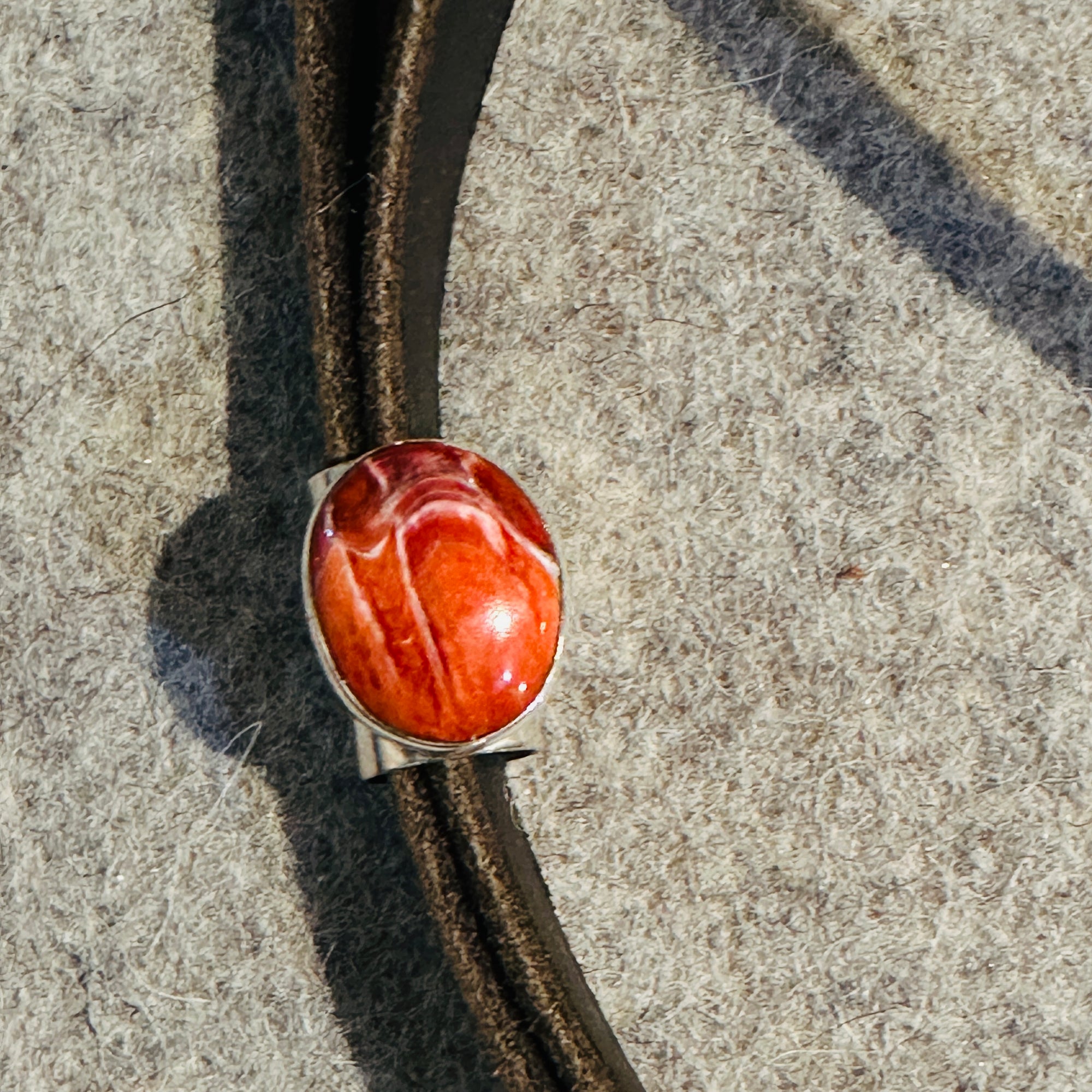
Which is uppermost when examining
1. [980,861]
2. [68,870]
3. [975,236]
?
[975,236]

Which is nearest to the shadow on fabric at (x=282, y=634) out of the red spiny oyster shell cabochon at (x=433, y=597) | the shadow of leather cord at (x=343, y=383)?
the shadow of leather cord at (x=343, y=383)

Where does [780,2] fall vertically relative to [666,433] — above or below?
above

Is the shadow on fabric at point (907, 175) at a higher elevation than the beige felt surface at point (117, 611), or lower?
higher

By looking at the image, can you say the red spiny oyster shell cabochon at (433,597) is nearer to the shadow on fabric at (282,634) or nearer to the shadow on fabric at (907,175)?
the shadow on fabric at (282,634)

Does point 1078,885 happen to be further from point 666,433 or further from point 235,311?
point 235,311

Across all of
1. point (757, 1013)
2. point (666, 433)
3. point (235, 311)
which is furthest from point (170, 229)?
point (757, 1013)

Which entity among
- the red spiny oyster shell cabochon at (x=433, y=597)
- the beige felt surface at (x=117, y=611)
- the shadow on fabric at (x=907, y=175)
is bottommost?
the beige felt surface at (x=117, y=611)

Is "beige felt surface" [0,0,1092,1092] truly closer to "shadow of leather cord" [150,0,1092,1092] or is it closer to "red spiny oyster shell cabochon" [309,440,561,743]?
"shadow of leather cord" [150,0,1092,1092]

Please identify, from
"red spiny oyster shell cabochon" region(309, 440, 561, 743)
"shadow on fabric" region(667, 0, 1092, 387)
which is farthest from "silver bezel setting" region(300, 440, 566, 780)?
"shadow on fabric" region(667, 0, 1092, 387)
